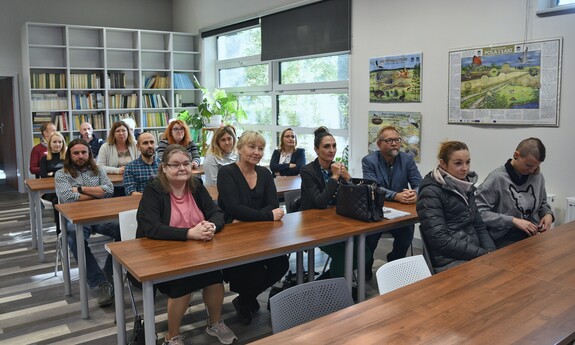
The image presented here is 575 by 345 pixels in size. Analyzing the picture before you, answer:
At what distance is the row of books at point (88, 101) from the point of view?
8.27 m

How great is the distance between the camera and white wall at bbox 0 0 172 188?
8.27m

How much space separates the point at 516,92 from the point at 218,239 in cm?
302

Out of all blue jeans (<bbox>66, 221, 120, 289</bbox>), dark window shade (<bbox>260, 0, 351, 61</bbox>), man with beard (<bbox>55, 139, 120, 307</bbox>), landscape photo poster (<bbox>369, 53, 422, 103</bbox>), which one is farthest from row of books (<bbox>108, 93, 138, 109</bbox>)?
blue jeans (<bbox>66, 221, 120, 289</bbox>)

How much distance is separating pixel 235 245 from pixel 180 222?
0.48 metres

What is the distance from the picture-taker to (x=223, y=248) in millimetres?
2637

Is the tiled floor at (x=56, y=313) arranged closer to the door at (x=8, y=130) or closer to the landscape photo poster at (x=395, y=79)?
the landscape photo poster at (x=395, y=79)

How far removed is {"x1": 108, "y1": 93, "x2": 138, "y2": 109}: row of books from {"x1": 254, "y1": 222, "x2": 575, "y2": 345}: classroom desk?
7.40m

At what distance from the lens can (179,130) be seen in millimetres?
5500

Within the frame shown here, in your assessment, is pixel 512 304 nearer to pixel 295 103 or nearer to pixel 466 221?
pixel 466 221

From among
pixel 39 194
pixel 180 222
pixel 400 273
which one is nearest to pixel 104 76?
pixel 39 194

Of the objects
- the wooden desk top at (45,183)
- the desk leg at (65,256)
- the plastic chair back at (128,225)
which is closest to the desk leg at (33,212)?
the wooden desk top at (45,183)

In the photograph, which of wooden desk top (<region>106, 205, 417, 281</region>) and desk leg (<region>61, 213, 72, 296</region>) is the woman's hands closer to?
wooden desk top (<region>106, 205, 417, 281</region>)

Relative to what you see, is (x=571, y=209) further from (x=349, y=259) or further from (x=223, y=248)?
(x=223, y=248)

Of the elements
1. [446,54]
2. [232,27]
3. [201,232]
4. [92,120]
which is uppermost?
[232,27]
